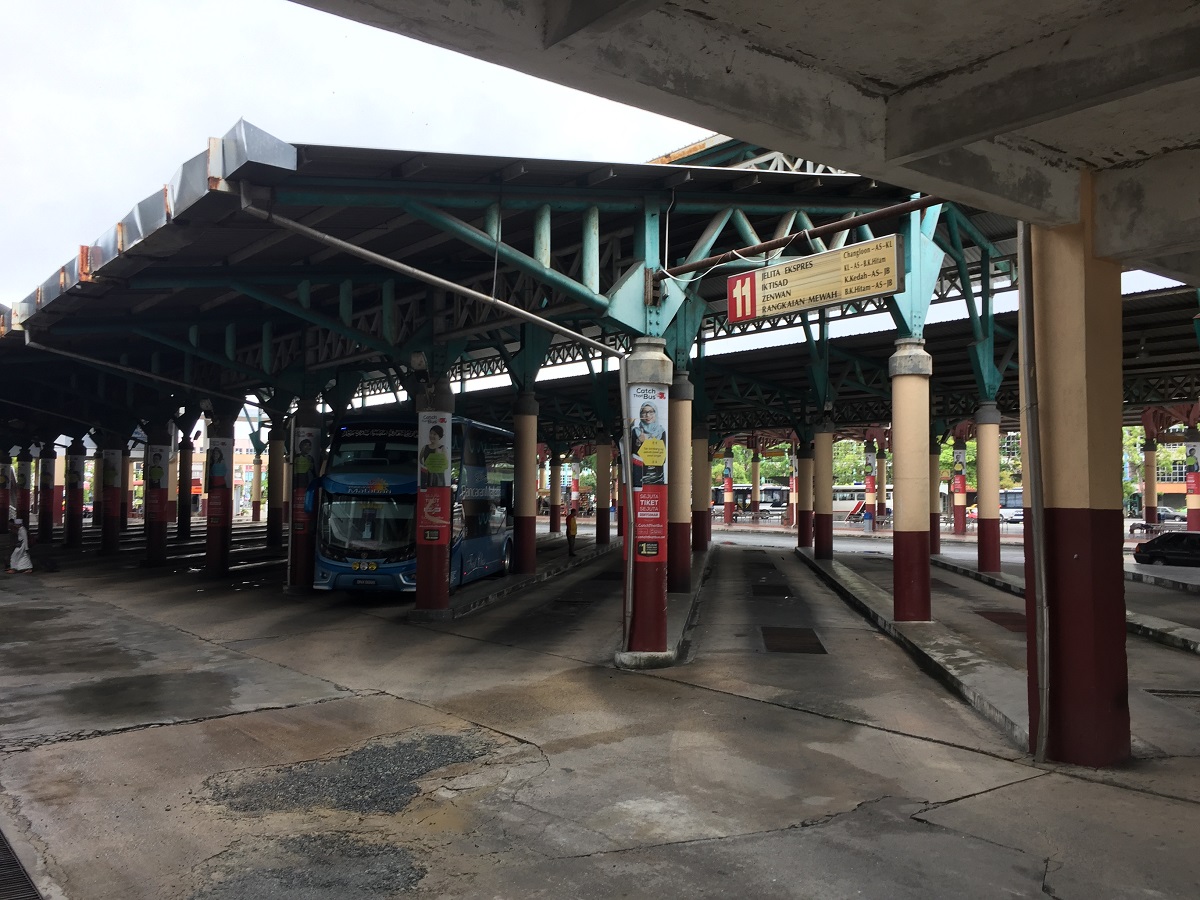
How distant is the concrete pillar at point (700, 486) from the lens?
3039 centimetres

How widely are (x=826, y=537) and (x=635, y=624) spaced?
18.9 m

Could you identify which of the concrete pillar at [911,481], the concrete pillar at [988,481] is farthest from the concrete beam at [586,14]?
the concrete pillar at [988,481]

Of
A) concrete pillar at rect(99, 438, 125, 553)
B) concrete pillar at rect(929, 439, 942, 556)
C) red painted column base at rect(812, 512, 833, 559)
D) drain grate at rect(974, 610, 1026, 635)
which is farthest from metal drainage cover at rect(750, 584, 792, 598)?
concrete pillar at rect(99, 438, 125, 553)

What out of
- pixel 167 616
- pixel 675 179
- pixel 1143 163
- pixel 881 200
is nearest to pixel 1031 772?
pixel 1143 163

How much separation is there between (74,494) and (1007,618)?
38.4 meters

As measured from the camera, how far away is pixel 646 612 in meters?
11.9

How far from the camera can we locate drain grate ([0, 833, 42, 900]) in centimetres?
494

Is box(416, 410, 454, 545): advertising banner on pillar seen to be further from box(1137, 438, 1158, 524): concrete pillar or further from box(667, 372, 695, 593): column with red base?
box(1137, 438, 1158, 524): concrete pillar

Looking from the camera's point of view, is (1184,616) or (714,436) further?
(714,436)

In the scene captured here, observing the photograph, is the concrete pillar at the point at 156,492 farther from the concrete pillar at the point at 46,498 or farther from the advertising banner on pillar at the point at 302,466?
the concrete pillar at the point at 46,498

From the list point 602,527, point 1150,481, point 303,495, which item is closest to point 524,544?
point 303,495

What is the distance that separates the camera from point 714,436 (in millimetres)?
47531

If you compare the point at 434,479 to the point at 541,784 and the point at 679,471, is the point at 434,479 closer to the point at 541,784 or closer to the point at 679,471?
the point at 679,471

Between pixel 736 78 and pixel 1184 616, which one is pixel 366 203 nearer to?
pixel 736 78
